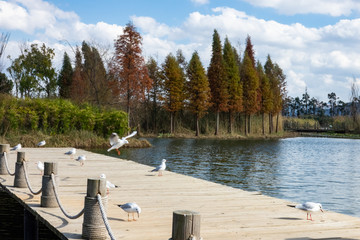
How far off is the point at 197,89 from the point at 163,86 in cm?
414

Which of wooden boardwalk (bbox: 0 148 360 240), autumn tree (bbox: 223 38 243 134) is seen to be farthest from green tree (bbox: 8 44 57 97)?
wooden boardwalk (bbox: 0 148 360 240)

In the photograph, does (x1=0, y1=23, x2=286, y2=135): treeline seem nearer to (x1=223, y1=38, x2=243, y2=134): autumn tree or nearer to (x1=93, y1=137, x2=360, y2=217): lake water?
(x1=223, y1=38, x2=243, y2=134): autumn tree

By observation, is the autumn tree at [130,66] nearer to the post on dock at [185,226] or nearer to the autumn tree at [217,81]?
the autumn tree at [217,81]

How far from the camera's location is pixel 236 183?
16500mm

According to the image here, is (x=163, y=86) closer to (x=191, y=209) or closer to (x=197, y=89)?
(x=197, y=89)

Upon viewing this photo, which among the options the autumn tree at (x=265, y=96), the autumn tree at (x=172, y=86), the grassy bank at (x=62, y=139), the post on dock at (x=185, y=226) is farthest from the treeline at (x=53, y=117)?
the autumn tree at (x=265, y=96)

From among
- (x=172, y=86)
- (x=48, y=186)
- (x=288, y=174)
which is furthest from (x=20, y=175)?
(x=172, y=86)

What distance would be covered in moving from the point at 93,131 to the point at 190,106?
23034 mm

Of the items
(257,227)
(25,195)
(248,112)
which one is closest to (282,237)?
(257,227)

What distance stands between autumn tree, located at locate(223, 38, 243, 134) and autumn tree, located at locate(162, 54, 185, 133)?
6.33m

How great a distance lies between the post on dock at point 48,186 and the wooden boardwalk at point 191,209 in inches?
6.4

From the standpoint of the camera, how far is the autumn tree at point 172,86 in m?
50.4

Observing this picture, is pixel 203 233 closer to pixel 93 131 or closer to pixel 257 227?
pixel 257 227

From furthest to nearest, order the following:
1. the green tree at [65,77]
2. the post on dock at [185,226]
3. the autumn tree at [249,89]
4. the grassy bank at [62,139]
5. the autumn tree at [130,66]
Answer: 1. the green tree at [65,77]
2. the autumn tree at [249,89]
3. the autumn tree at [130,66]
4. the grassy bank at [62,139]
5. the post on dock at [185,226]
